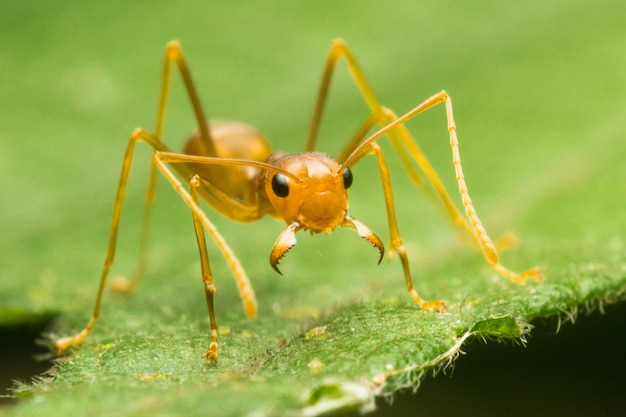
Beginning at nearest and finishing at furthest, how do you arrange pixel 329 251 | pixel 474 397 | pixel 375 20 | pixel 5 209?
pixel 474 397, pixel 329 251, pixel 5 209, pixel 375 20

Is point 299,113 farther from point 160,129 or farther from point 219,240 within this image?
point 219,240

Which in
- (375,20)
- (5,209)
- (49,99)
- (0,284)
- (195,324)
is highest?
(375,20)

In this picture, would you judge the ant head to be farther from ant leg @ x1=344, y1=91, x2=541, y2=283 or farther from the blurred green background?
the blurred green background

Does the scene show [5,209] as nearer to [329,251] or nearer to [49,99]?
[49,99]

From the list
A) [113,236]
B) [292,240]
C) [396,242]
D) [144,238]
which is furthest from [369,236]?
[144,238]

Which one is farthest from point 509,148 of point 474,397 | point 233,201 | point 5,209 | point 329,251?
point 5,209

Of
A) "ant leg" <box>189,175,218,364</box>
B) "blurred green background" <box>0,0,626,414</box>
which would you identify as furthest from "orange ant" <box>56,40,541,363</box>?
"blurred green background" <box>0,0,626,414</box>

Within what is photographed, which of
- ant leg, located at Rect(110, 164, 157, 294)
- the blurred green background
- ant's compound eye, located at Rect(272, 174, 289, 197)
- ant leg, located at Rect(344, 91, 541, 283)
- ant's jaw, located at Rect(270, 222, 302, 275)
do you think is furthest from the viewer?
ant leg, located at Rect(110, 164, 157, 294)

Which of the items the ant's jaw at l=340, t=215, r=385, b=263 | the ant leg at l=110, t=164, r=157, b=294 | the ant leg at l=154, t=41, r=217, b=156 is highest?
the ant leg at l=154, t=41, r=217, b=156
